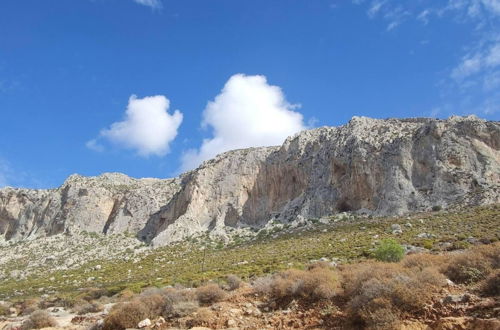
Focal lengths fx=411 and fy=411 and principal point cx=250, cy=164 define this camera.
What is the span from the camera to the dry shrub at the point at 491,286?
9914 mm

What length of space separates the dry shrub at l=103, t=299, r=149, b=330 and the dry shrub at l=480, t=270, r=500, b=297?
11164mm

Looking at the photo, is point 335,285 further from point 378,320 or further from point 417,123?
point 417,123

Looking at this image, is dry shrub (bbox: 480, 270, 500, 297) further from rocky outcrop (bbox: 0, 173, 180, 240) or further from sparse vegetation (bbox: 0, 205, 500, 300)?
rocky outcrop (bbox: 0, 173, 180, 240)

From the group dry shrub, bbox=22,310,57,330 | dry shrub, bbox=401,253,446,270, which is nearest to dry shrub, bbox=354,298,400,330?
dry shrub, bbox=401,253,446,270

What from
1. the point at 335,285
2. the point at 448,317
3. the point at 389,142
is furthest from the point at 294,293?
the point at 389,142

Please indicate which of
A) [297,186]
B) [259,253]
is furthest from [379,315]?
[297,186]

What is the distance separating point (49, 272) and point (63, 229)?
27.0 m

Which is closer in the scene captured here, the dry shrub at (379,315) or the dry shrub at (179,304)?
the dry shrub at (379,315)

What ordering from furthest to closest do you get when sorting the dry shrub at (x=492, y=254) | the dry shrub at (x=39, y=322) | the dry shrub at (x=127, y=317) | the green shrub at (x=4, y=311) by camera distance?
1. the green shrub at (x=4, y=311)
2. the dry shrub at (x=39, y=322)
3. the dry shrub at (x=127, y=317)
4. the dry shrub at (x=492, y=254)

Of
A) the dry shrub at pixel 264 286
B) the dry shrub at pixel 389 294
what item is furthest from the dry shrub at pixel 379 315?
the dry shrub at pixel 264 286

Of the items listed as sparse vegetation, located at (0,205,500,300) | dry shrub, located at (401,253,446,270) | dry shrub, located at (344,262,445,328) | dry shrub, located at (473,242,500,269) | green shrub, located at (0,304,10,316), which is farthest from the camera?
sparse vegetation, located at (0,205,500,300)

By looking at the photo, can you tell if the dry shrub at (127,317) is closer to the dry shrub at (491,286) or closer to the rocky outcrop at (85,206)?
the dry shrub at (491,286)

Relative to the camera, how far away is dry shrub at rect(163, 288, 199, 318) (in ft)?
48.8

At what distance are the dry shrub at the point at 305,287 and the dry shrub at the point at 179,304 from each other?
9.19 ft
